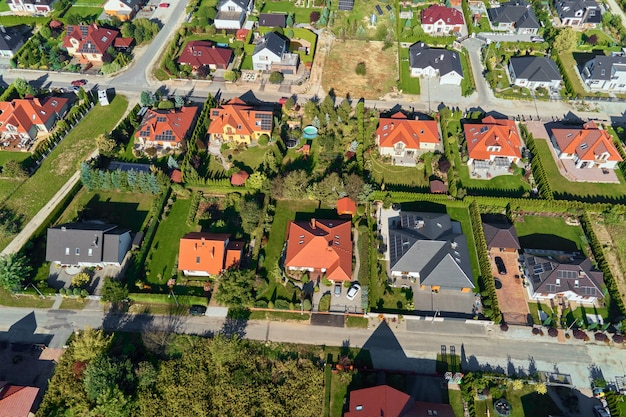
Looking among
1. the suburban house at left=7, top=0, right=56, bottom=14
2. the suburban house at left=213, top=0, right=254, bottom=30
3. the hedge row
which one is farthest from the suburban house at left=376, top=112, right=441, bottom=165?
the suburban house at left=7, top=0, right=56, bottom=14

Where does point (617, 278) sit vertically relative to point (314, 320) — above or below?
above

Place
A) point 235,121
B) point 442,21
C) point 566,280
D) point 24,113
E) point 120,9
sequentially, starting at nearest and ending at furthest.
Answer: point 566,280
point 235,121
point 24,113
point 442,21
point 120,9

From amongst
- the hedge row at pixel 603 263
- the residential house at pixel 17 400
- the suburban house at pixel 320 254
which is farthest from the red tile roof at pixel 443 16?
the residential house at pixel 17 400

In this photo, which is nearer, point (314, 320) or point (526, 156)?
point (314, 320)

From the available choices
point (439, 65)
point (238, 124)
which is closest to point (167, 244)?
point (238, 124)

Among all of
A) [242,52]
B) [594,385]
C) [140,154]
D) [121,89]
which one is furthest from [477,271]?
[121,89]

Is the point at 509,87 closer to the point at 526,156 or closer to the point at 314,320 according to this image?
the point at 526,156

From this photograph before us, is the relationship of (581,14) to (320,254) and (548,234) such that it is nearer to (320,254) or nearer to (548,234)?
(548,234)
